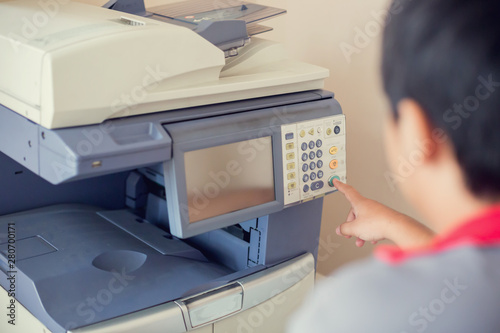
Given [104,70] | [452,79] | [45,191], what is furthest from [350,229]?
[45,191]

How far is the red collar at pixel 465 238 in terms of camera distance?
453 millimetres

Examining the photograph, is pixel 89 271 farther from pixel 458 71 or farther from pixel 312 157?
pixel 458 71

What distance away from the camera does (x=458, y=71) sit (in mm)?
456

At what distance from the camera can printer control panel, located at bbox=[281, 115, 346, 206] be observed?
1.12 m

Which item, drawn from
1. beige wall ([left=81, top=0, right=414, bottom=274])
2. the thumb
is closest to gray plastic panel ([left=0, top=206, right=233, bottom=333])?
the thumb

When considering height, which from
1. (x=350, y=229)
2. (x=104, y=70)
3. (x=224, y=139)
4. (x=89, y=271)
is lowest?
(x=89, y=271)

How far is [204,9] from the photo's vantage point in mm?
1297

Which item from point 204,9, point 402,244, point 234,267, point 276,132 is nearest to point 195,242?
point 234,267

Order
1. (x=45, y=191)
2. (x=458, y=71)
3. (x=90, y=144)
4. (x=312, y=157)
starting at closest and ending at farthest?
1. (x=458, y=71)
2. (x=90, y=144)
3. (x=312, y=157)
4. (x=45, y=191)

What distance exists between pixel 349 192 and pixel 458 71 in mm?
667

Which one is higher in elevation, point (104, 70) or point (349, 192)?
point (104, 70)

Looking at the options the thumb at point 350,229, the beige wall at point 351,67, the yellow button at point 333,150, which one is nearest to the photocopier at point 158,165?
the yellow button at point 333,150

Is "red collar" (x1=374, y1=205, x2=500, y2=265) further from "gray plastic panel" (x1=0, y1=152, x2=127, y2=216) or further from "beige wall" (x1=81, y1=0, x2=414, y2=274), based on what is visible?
"beige wall" (x1=81, y1=0, x2=414, y2=274)

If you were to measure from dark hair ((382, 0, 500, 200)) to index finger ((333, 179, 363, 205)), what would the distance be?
1.89 feet
